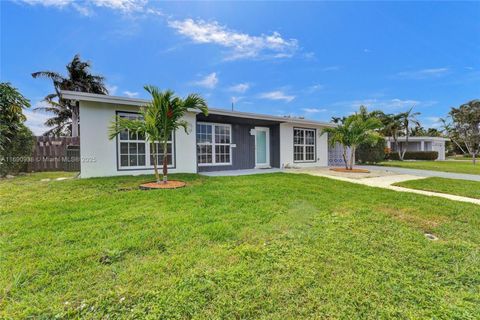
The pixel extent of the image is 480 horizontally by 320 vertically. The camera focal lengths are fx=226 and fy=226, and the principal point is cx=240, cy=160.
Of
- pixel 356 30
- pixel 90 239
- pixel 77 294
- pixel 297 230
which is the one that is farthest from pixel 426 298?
pixel 356 30

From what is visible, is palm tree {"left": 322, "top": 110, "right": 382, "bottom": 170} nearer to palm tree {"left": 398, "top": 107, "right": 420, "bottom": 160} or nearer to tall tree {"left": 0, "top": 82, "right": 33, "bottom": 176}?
tall tree {"left": 0, "top": 82, "right": 33, "bottom": 176}

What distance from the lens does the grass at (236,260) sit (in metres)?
1.80

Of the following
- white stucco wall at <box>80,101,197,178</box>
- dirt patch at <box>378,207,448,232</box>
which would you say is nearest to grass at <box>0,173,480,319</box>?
dirt patch at <box>378,207,448,232</box>

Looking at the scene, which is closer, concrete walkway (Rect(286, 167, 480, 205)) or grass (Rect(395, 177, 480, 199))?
concrete walkway (Rect(286, 167, 480, 205))

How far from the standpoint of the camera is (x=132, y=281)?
6.79 feet

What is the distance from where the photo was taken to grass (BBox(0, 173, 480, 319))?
5.90 feet

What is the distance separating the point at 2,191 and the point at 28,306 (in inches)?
234

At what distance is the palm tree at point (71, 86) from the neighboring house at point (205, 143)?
1453 centimetres

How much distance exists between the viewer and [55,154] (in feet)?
37.3

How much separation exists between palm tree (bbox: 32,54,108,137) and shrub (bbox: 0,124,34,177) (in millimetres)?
10483

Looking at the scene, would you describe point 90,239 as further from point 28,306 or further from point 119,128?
point 119,128

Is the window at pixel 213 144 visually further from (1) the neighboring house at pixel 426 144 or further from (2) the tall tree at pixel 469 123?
(1) the neighboring house at pixel 426 144

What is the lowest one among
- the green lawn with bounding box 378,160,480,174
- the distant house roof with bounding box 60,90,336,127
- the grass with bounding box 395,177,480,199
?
the grass with bounding box 395,177,480,199

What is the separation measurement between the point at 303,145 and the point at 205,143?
19.7ft
